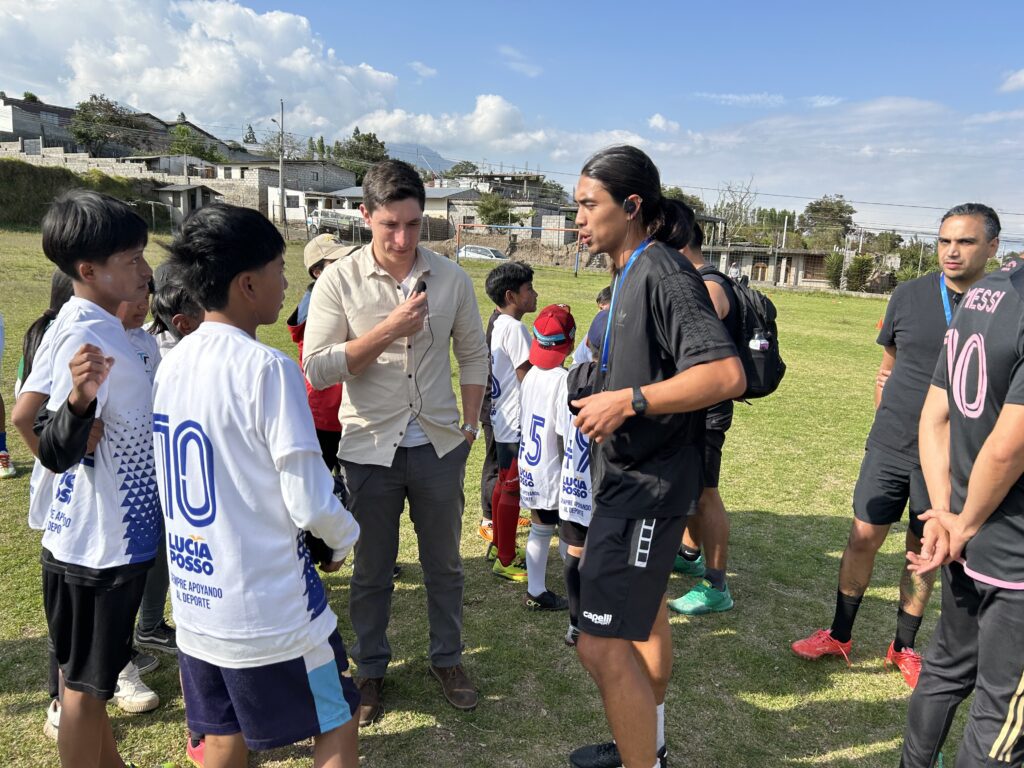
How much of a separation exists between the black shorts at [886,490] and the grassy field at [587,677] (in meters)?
0.80

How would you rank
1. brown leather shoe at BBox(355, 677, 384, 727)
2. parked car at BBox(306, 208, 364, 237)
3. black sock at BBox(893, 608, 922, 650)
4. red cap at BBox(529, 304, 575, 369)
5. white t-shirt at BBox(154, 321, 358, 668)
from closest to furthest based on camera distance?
white t-shirt at BBox(154, 321, 358, 668) → brown leather shoe at BBox(355, 677, 384, 727) → black sock at BBox(893, 608, 922, 650) → red cap at BBox(529, 304, 575, 369) → parked car at BBox(306, 208, 364, 237)

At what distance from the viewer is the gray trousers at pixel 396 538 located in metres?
2.87

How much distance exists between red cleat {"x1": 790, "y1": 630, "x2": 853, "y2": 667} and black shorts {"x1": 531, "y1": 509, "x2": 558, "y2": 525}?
4.65ft

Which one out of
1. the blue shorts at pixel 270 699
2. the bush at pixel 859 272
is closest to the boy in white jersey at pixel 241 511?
the blue shorts at pixel 270 699

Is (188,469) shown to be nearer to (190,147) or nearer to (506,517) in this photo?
(506,517)

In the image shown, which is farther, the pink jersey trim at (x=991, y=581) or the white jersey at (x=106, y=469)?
the white jersey at (x=106, y=469)

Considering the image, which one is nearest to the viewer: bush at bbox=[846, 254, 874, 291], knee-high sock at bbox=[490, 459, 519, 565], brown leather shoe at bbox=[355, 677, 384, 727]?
brown leather shoe at bbox=[355, 677, 384, 727]

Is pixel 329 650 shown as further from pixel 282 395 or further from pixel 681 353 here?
pixel 681 353

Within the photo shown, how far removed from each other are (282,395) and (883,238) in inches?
2042

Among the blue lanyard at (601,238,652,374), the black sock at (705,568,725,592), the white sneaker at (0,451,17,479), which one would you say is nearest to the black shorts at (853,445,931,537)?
the black sock at (705,568,725,592)

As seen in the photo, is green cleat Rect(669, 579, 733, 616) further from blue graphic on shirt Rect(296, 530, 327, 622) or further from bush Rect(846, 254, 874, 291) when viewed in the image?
bush Rect(846, 254, 874, 291)

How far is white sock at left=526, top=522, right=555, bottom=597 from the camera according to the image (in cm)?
381

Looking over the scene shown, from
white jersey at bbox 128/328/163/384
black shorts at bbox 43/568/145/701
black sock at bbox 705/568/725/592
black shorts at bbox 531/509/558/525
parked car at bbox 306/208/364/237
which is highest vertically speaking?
parked car at bbox 306/208/364/237

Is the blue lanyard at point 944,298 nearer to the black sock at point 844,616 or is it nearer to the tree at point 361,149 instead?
the black sock at point 844,616
